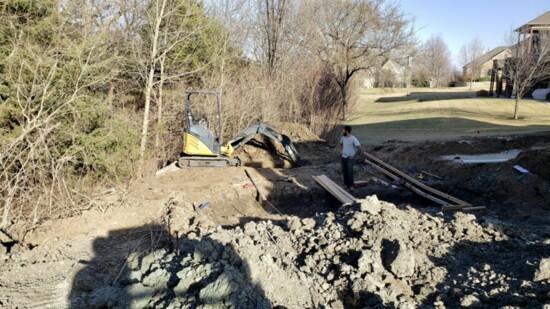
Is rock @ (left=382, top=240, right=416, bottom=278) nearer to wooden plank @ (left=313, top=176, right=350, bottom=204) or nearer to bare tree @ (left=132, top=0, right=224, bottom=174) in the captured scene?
wooden plank @ (left=313, top=176, right=350, bottom=204)

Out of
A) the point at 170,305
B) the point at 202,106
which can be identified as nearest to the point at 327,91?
the point at 202,106

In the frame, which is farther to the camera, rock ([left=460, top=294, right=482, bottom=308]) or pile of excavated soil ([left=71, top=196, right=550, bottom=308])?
rock ([left=460, top=294, right=482, bottom=308])

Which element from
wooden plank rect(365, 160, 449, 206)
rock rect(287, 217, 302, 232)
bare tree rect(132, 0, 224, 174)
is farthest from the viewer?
bare tree rect(132, 0, 224, 174)

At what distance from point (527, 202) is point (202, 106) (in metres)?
10.0

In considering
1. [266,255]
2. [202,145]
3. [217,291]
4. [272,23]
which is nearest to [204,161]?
[202,145]

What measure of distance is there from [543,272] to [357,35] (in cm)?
2346

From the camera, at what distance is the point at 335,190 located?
10.4 m

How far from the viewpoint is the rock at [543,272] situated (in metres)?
5.27

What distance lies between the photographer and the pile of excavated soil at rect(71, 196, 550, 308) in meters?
4.83

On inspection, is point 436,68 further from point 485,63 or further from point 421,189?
point 421,189

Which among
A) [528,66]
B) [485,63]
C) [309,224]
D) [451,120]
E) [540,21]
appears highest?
[540,21]

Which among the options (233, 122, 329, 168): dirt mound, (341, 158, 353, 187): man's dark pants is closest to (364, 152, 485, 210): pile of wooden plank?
(341, 158, 353, 187): man's dark pants

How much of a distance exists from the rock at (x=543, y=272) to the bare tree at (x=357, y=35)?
2121cm

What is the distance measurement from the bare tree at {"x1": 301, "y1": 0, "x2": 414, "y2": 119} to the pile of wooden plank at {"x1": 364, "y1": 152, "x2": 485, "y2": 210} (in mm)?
13371
